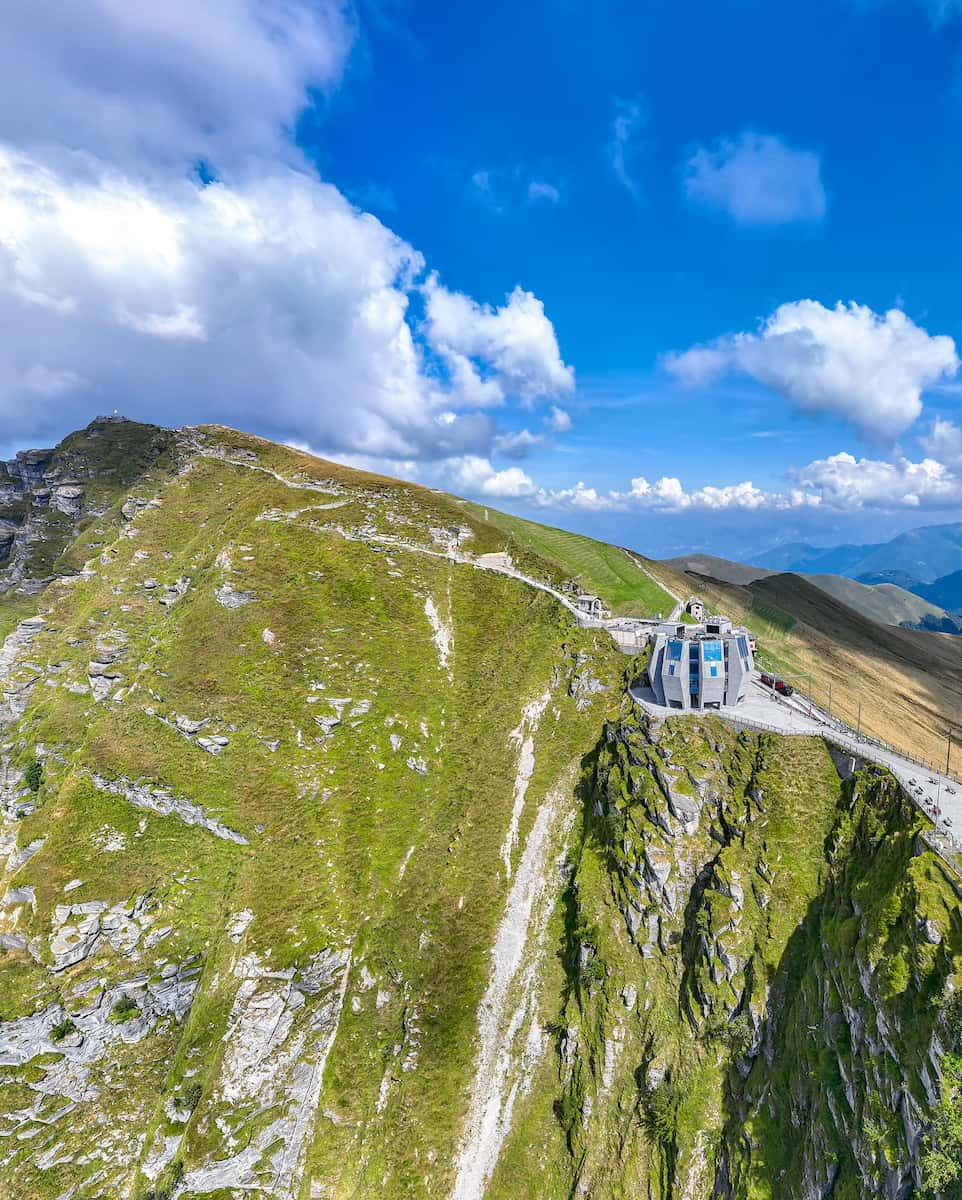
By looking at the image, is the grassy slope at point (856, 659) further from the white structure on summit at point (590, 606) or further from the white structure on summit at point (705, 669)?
the white structure on summit at point (590, 606)

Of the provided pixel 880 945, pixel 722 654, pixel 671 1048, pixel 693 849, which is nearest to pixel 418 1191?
pixel 671 1048

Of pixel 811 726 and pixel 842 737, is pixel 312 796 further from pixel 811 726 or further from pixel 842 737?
pixel 842 737

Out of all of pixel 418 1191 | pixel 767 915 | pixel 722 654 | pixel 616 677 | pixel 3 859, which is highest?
pixel 722 654

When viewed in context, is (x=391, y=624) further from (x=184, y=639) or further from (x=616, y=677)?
(x=616, y=677)

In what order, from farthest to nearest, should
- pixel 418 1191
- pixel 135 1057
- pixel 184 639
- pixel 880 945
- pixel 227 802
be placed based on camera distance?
pixel 184 639 → pixel 227 802 → pixel 135 1057 → pixel 418 1191 → pixel 880 945

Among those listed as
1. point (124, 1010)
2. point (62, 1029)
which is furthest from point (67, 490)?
point (124, 1010)

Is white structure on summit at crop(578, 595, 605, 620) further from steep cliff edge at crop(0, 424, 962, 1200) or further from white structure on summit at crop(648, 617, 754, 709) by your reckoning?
white structure on summit at crop(648, 617, 754, 709)

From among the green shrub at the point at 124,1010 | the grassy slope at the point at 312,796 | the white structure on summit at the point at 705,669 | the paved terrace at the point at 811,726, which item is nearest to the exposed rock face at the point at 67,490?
the grassy slope at the point at 312,796
